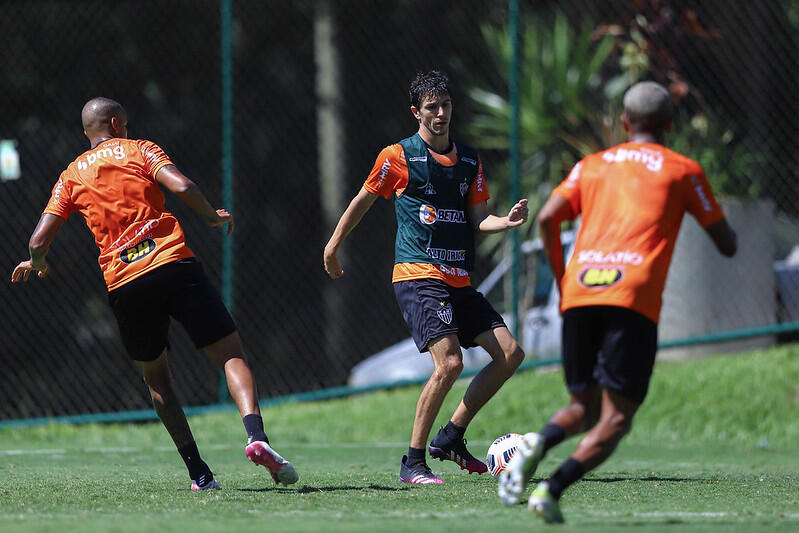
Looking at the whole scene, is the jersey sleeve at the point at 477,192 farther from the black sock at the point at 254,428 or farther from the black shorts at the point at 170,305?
the black sock at the point at 254,428

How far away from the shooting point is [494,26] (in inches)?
578

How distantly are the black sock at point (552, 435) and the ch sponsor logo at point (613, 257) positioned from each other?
2.13ft

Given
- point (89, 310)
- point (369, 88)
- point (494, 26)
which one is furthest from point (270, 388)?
point (494, 26)

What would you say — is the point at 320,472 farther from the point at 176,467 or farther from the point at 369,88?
the point at 369,88

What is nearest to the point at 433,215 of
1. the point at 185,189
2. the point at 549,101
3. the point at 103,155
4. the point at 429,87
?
the point at 429,87

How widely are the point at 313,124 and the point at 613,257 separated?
1065cm

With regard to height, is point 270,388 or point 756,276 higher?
point 270,388

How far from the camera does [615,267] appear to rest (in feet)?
16.3

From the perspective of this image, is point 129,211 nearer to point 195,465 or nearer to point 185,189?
point 185,189

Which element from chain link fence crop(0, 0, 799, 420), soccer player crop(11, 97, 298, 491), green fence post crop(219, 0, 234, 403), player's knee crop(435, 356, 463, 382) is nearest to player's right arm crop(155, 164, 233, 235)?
soccer player crop(11, 97, 298, 491)

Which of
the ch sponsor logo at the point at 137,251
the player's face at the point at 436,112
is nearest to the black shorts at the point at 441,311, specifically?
the player's face at the point at 436,112

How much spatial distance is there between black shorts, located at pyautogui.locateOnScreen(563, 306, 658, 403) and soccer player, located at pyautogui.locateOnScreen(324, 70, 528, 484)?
68.1 inches

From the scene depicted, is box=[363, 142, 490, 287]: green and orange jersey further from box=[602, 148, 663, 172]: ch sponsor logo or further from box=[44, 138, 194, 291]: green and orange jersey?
box=[602, 148, 663, 172]: ch sponsor logo

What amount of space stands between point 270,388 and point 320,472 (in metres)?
6.16
